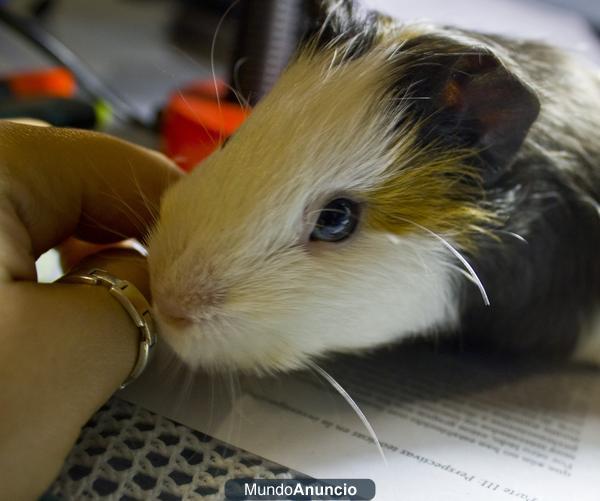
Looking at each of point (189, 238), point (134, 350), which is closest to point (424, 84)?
point (189, 238)

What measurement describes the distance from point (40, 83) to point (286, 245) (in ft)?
3.95

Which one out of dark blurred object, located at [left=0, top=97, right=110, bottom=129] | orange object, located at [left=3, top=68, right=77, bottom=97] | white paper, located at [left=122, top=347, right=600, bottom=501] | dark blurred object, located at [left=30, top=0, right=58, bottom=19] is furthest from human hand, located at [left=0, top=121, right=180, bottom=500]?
dark blurred object, located at [left=30, top=0, right=58, bottom=19]

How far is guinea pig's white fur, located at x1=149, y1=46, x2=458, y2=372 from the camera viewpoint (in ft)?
2.22

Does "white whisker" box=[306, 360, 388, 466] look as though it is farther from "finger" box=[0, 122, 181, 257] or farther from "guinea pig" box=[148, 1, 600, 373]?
"finger" box=[0, 122, 181, 257]

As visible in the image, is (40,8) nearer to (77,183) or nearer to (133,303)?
(77,183)

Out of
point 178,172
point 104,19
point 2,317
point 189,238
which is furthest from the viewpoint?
point 104,19

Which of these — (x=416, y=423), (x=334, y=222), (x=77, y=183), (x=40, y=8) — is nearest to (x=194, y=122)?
(x=77, y=183)

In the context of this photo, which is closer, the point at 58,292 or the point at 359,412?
the point at 58,292

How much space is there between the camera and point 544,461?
790mm

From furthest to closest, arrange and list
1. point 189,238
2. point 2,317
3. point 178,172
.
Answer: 1. point 178,172
2. point 189,238
3. point 2,317

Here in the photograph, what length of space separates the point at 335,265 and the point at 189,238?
0.57 feet

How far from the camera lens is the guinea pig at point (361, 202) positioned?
0.69 meters

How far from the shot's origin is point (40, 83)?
5.30 feet

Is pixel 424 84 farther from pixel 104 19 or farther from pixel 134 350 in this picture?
pixel 104 19
